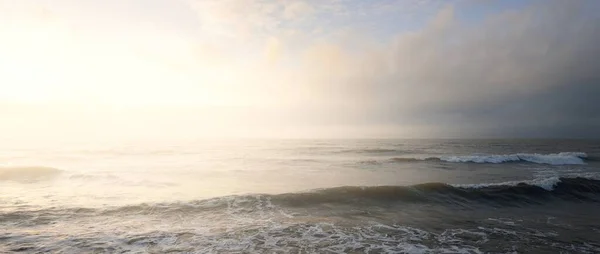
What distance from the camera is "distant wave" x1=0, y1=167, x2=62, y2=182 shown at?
82.6 feet

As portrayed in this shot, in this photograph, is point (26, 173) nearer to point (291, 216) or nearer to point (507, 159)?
point (291, 216)

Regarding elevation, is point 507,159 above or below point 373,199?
above

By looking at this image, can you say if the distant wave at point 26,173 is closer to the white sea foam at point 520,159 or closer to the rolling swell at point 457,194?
the rolling swell at point 457,194

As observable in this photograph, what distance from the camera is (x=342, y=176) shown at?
2666 cm

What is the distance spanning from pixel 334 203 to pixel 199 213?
716 cm

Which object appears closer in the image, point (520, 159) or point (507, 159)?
point (507, 159)

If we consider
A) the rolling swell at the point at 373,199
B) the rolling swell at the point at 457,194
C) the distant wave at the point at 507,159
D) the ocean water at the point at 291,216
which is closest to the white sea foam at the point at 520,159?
the distant wave at the point at 507,159

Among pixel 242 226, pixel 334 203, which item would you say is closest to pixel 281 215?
pixel 242 226

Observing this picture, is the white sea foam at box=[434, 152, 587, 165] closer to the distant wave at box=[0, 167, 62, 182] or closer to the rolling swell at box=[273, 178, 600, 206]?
the rolling swell at box=[273, 178, 600, 206]

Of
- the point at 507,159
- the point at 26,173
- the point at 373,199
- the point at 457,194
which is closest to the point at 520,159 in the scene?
the point at 507,159

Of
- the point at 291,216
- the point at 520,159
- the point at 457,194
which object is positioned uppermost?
the point at 520,159

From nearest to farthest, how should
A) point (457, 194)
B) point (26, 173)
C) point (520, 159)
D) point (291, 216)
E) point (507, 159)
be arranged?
point (291, 216), point (457, 194), point (26, 173), point (507, 159), point (520, 159)

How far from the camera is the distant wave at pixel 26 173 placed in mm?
25172

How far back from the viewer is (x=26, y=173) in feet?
90.1
